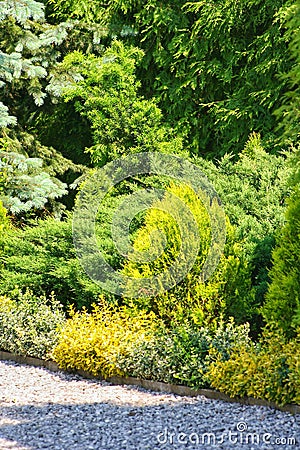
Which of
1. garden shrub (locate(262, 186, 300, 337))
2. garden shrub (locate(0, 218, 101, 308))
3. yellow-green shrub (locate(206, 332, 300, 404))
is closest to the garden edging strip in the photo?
yellow-green shrub (locate(206, 332, 300, 404))

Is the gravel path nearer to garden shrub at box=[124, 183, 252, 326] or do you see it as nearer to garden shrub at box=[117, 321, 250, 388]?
garden shrub at box=[117, 321, 250, 388]

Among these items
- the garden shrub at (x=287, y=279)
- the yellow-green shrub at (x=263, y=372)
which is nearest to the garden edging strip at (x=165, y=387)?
the yellow-green shrub at (x=263, y=372)

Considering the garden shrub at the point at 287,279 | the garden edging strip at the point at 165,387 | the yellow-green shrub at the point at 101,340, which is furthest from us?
the yellow-green shrub at the point at 101,340

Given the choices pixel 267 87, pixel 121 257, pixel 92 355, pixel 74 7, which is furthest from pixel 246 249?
pixel 74 7

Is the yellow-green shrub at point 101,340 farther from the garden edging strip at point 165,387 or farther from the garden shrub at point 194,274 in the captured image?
the garden shrub at point 194,274

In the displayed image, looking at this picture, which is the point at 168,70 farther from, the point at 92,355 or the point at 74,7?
the point at 92,355

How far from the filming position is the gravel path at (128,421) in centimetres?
403

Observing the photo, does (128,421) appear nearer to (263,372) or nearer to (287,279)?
(263,372)

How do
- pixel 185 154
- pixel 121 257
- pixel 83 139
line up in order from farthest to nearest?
pixel 83 139, pixel 185 154, pixel 121 257

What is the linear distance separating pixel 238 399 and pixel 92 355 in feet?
4.63

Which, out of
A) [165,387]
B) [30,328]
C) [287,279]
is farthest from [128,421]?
[30,328]

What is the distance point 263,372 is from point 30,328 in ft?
8.58

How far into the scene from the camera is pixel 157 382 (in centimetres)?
536

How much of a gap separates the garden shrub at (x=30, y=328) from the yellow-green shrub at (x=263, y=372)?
1881mm
